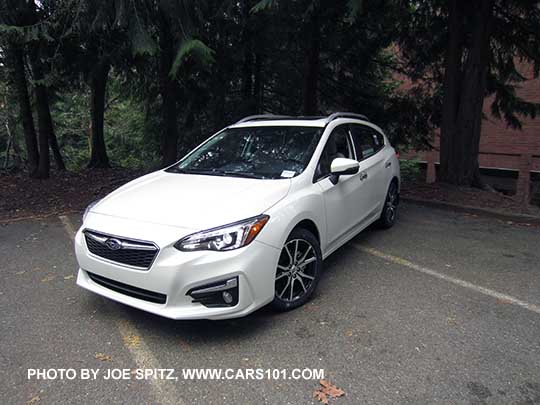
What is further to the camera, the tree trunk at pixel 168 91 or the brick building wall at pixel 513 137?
the brick building wall at pixel 513 137

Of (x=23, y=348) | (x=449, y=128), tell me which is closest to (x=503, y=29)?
(x=449, y=128)

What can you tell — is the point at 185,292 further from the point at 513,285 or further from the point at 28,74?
the point at 28,74

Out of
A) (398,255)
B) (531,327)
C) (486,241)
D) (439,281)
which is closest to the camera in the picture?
(531,327)

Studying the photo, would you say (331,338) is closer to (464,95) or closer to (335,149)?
(335,149)

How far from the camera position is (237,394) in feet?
8.16

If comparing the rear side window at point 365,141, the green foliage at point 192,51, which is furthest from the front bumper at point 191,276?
the green foliage at point 192,51

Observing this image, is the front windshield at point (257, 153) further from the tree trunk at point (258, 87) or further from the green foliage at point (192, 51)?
the tree trunk at point (258, 87)

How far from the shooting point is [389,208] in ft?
19.5

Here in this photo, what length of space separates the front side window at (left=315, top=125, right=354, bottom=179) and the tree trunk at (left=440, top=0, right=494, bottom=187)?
197 inches

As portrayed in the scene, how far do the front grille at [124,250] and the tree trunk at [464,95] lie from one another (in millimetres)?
7781

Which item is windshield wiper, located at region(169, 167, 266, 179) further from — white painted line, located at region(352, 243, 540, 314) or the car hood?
white painted line, located at region(352, 243, 540, 314)

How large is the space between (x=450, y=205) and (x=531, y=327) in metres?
4.56

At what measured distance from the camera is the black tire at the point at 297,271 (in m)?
3.34

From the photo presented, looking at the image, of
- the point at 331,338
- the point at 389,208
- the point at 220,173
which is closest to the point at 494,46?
the point at 389,208
